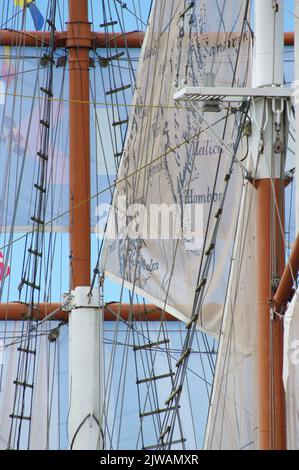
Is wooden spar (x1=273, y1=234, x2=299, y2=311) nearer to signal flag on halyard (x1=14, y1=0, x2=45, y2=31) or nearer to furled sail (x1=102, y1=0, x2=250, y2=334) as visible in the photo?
furled sail (x1=102, y1=0, x2=250, y2=334)

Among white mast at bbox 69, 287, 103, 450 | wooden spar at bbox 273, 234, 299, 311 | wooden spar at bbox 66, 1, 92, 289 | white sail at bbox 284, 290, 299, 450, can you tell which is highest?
wooden spar at bbox 66, 1, 92, 289

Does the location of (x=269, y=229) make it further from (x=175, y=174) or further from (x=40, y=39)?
(x=40, y=39)

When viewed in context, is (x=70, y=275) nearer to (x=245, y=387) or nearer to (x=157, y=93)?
(x=157, y=93)

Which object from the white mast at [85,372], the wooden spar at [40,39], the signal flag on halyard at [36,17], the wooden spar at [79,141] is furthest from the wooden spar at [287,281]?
the signal flag on halyard at [36,17]

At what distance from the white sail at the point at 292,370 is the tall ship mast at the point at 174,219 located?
0.01 meters

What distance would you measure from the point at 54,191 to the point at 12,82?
1817 mm

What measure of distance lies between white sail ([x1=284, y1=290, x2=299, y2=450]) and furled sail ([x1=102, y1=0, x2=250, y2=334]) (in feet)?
11.7

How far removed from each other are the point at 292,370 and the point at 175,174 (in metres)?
5.05

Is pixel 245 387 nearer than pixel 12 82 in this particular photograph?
Yes

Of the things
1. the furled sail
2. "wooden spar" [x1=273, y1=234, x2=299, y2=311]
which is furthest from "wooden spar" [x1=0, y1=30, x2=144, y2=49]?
"wooden spar" [x1=273, y1=234, x2=299, y2=311]

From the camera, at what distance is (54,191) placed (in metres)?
24.6

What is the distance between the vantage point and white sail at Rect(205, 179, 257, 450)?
13195 mm
